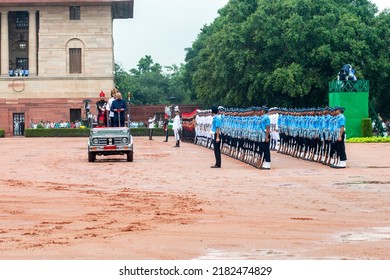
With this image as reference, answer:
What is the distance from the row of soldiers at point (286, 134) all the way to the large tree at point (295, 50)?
25.2 m

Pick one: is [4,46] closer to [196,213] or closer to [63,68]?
[63,68]

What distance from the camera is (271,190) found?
61.8 feet

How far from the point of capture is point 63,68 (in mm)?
81875

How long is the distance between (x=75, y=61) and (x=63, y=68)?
49.0 inches

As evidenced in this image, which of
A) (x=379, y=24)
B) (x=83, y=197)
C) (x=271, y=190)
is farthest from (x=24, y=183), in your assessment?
(x=379, y=24)

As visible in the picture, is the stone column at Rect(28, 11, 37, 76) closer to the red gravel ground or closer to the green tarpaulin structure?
the green tarpaulin structure

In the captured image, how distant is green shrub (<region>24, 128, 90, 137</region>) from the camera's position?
74.1m

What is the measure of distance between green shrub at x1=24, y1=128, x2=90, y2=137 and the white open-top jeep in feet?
146

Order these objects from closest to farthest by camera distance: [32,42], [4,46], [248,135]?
1. [248,135]
2. [32,42]
3. [4,46]

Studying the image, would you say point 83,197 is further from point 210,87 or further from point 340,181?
point 210,87

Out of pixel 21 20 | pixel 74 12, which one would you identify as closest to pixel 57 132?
pixel 74 12

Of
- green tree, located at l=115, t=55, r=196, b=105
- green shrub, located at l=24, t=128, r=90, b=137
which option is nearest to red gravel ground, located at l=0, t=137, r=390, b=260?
green shrub, located at l=24, t=128, r=90, b=137

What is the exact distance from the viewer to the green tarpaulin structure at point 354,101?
5022cm

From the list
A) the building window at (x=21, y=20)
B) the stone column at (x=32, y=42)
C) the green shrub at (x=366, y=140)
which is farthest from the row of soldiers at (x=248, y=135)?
the building window at (x=21, y=20)
